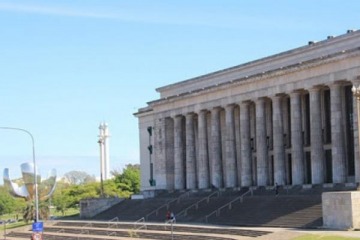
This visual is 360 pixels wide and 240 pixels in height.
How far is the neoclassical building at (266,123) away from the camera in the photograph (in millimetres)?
62750

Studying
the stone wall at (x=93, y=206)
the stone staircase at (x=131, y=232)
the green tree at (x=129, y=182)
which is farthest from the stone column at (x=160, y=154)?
the green tree at (x=129, y=182)

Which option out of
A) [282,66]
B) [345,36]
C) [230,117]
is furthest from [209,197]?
[345,36]

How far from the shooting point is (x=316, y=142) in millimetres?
64875

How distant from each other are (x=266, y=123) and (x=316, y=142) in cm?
896

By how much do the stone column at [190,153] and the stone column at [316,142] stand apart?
1981 cm

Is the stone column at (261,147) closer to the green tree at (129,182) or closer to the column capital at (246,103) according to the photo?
the column capital at (246,103)

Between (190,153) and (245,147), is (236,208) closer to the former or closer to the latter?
(245,147)

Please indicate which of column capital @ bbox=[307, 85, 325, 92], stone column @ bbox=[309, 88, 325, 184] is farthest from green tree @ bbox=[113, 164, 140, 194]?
column capital @ bbox=[307, 85, 325, 92]

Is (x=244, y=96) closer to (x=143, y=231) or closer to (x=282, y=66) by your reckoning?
(x=282, y=66)

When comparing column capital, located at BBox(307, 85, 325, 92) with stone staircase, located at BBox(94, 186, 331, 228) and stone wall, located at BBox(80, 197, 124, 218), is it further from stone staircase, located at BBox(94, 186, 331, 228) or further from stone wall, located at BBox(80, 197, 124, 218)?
stone wall, located at BBox(80, 197, 124, 218)

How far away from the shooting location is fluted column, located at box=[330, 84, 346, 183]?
204ft

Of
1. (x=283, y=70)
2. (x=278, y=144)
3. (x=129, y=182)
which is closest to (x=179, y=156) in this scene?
(x=278, y=144)

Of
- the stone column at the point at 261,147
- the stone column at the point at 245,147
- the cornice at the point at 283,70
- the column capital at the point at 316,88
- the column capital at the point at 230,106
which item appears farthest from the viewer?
the column capital at the point at 230,106

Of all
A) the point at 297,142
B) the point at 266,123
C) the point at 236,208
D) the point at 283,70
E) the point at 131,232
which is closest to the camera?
the point at 131,232
